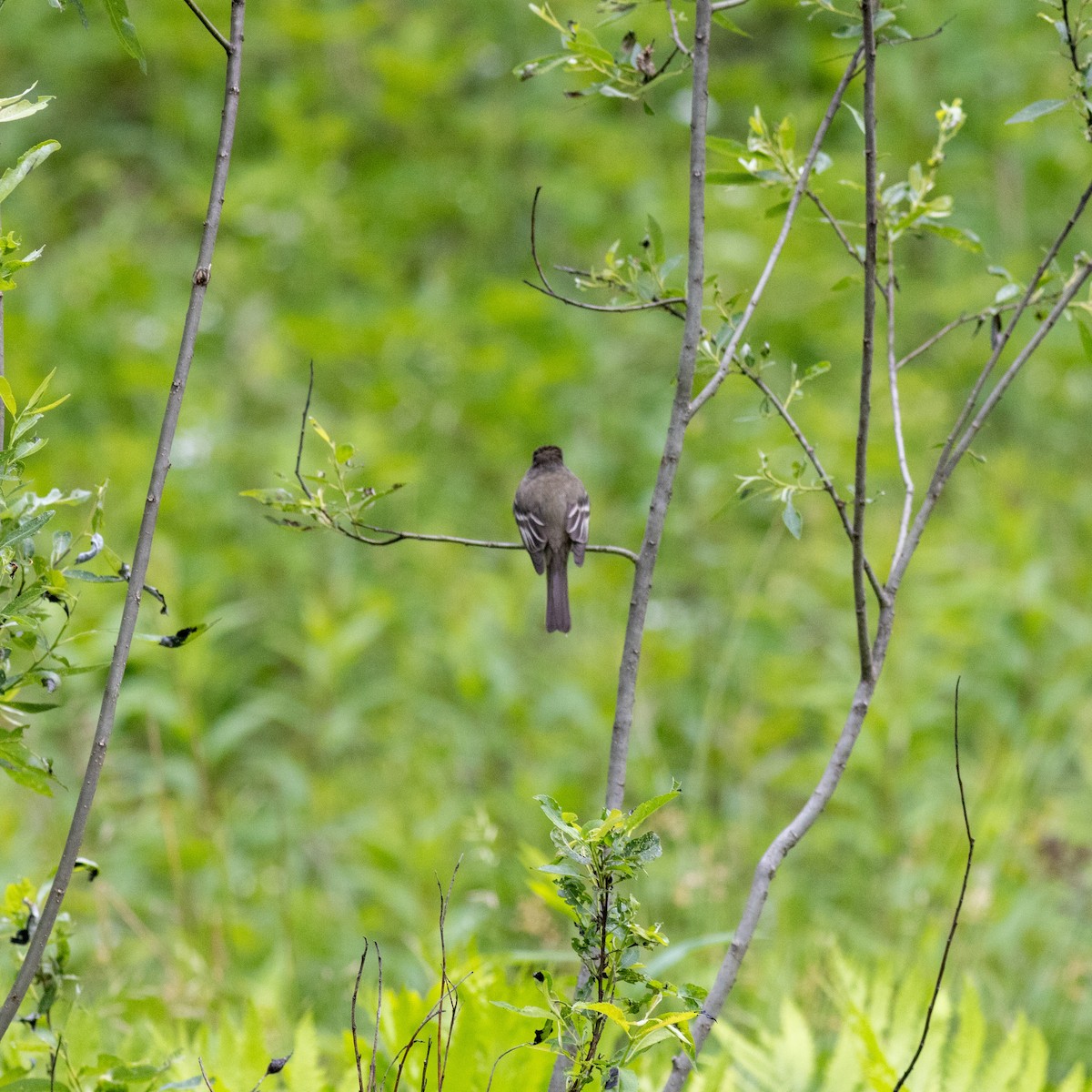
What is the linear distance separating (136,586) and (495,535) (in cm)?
478

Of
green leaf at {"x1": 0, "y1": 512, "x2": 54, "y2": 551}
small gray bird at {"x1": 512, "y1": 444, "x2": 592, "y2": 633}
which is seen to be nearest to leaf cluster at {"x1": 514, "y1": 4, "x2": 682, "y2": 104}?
green leaf at {"x1": 0, "y1": 512, "x2": 54, "y2": 551}

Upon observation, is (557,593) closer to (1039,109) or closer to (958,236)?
(958,236)

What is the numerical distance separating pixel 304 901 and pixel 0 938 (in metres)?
2.08

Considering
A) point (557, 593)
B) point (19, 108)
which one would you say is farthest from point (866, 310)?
point (557, 593)

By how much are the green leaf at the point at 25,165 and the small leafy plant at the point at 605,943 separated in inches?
40.8

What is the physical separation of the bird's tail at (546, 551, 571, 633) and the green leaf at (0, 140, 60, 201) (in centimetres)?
156

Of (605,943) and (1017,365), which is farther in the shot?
(1017,365)

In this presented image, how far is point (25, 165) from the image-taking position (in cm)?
175

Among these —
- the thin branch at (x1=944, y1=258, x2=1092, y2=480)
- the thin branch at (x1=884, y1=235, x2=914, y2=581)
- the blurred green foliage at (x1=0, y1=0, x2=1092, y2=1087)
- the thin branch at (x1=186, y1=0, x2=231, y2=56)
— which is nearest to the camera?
the thin branch at (x1=186, y1=0, x2=231, y2=56)

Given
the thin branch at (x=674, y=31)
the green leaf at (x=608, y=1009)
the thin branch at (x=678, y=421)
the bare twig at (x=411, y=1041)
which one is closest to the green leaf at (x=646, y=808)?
the thin branch at (x=678, y=421)

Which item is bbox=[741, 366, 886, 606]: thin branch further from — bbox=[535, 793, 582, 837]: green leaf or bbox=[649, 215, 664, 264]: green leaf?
bbox=[535, 793, 582, 837]: green leaf

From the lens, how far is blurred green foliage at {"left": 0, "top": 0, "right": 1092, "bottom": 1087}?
405 centimetres

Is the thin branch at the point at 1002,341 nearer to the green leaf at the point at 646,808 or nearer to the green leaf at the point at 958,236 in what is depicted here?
the green leaf at the point at 958,236

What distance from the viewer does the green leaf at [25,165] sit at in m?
1.74
